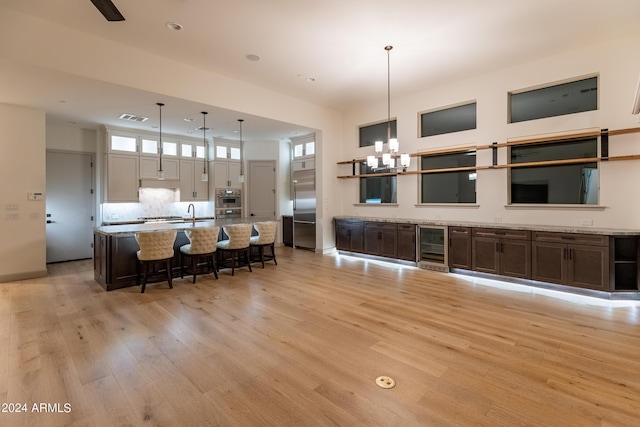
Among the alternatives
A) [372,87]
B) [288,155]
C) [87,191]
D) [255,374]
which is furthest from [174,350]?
[288,155]

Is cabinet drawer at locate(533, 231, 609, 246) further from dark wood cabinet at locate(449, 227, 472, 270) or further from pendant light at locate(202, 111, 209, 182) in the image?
pendant light at locate(202, 111, 209, 182)

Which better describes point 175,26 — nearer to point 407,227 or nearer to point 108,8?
point 108,8

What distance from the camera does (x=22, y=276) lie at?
5.18 metres

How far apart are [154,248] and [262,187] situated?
182 inches

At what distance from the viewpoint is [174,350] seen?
273 cm

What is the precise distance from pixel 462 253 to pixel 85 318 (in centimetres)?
568

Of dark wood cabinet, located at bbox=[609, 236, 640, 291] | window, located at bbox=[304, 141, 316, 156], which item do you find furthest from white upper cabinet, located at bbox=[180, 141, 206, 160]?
dark wood cabinet, located at bbox=[609, 236, 640, 291]

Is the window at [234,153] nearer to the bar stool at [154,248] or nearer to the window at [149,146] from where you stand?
the window at [149,146]

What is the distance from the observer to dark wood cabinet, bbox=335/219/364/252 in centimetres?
696

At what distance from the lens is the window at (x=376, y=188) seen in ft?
23.1

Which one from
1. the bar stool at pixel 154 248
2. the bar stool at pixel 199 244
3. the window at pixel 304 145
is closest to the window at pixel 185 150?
the window at pixel 304 145

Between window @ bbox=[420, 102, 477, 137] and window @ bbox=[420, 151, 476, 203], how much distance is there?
520 millimetres

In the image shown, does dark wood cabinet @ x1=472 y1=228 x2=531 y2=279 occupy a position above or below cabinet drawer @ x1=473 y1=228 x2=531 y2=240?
below

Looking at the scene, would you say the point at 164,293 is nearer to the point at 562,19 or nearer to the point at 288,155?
the point at 288,155
